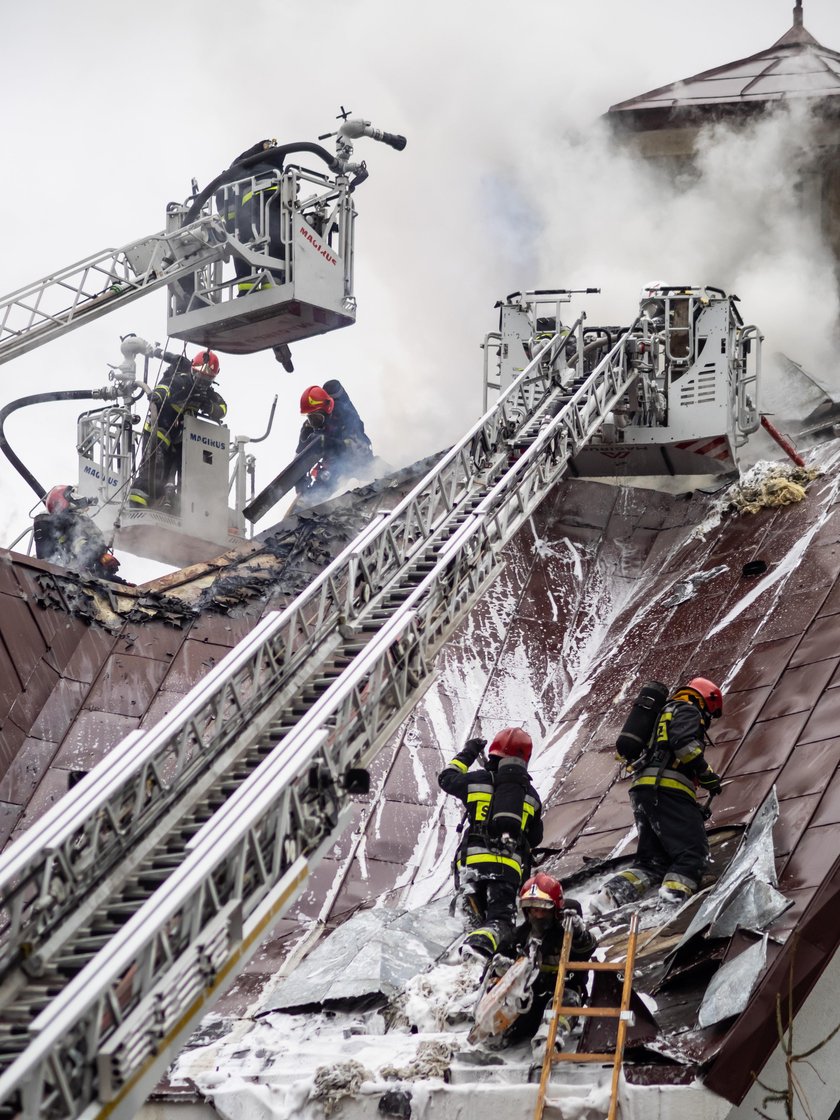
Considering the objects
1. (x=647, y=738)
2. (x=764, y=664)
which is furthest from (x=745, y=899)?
(x=764, y=664)

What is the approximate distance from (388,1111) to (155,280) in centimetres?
1003

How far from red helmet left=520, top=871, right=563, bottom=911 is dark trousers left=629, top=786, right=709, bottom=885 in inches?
55.1

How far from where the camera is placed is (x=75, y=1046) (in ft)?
21.6

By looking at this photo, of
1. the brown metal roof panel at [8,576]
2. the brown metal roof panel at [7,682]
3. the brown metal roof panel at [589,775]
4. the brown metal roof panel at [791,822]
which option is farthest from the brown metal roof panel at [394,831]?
the brown metal roof panel at [8,576]

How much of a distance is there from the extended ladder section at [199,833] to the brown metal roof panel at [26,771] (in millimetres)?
1398

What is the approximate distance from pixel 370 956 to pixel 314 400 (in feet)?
29.8

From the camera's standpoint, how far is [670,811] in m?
9.55

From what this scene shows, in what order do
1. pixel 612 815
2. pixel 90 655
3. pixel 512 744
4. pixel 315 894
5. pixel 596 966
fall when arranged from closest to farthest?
pixel 596 966, pixel 512 744, pixel 612 815, pixel 315 894, pixel 90 655

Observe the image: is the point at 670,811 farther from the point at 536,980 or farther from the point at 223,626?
the point at 223,626

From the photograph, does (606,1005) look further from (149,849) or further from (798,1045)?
Answer: (149,849)

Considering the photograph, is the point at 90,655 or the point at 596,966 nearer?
the point at 596,966

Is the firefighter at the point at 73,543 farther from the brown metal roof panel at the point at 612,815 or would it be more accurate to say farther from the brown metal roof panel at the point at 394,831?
the brown metal roof panel at the point at 612,815

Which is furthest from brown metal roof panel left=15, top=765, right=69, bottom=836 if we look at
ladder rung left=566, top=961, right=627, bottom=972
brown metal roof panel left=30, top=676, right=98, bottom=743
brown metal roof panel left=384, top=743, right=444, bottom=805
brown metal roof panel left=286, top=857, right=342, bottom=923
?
ladder rung left=566, top=961, right=627, bottom=972

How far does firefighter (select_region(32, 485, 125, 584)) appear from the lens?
1575 cm
